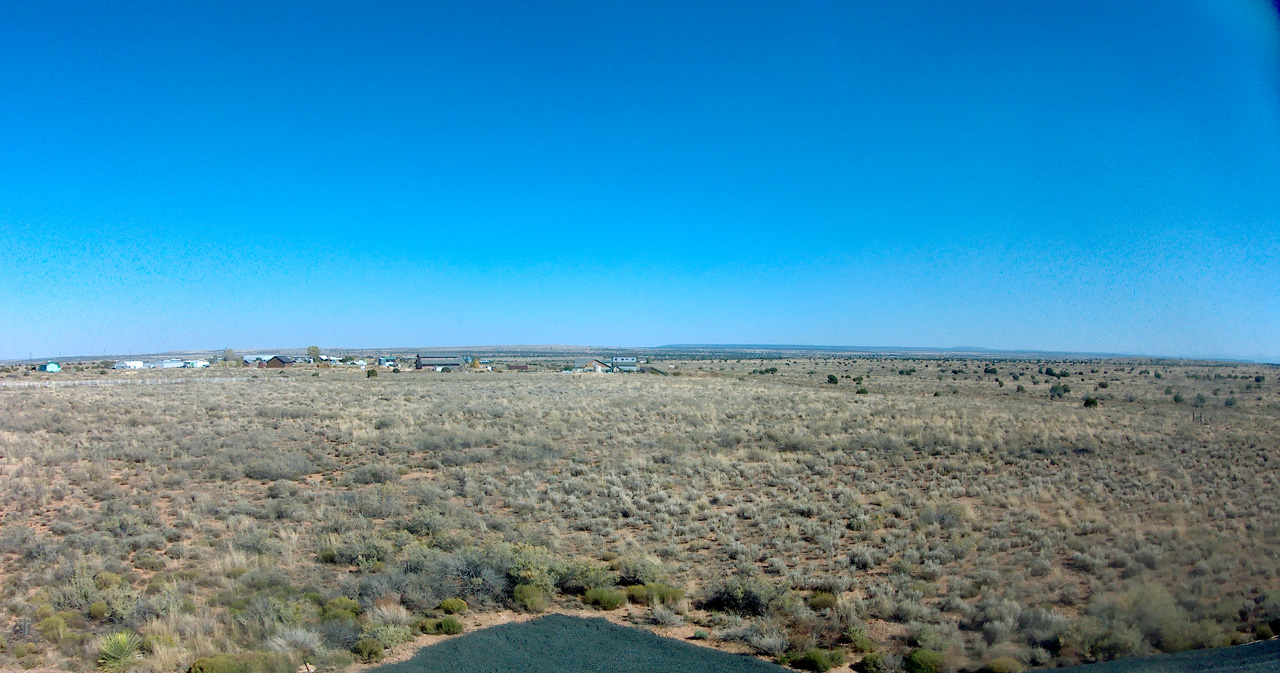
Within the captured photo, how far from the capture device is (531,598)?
8445mm

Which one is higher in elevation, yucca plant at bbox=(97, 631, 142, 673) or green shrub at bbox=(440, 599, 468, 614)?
yucca plant at bbox=(97, 631, 142, 673)

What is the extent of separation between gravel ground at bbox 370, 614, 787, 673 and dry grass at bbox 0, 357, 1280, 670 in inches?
21.9

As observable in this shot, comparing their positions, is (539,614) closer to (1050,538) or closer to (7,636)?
(7,636)

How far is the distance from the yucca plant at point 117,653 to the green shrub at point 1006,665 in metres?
8.83

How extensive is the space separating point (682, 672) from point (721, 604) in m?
2.14

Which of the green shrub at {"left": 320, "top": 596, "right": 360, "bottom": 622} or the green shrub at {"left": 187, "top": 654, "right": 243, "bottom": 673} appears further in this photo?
the green shrub at {"left": 320, "top": 596, "right": 360, "bottom": 622}

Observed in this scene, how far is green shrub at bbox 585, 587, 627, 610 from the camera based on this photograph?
846cm

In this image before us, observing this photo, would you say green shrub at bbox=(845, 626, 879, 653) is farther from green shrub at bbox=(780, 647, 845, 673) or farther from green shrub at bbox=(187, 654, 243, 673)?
green shrub at bbox=(187, 654, 243, 673)

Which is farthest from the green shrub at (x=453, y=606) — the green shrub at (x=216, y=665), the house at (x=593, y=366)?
the house at (x=593, y=366)

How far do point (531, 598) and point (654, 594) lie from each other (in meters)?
1.67

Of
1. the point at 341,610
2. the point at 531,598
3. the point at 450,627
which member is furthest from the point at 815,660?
the point at 341,610

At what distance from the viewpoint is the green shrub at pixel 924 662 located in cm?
639

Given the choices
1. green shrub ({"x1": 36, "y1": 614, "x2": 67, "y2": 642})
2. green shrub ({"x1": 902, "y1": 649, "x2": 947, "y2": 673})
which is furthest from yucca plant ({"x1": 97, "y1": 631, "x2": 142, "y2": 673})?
green shrub ({"x1": 902, "y1": 649, "x2": 947, "y2": 673})

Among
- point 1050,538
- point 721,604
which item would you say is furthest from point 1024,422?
point 721,604
